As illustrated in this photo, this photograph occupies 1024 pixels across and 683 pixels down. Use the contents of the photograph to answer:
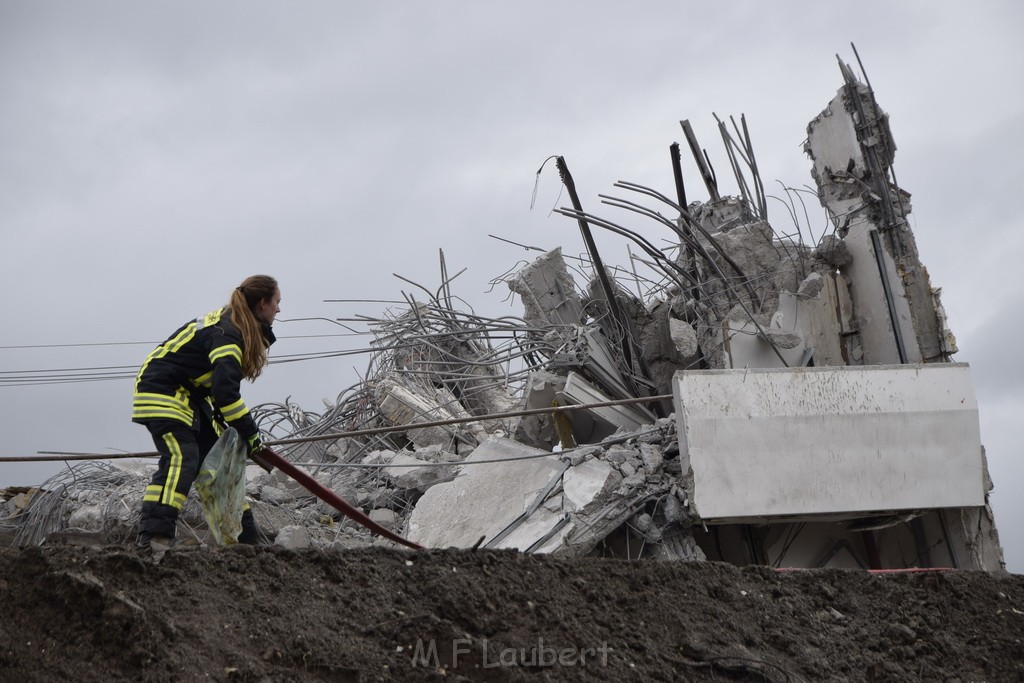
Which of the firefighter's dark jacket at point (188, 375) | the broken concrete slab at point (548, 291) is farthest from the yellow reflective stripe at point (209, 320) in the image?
the broken concrete slab at point (548, 291)

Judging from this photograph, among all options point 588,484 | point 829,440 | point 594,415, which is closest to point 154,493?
point 588,484

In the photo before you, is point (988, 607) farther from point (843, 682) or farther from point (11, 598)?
point (11, 598)

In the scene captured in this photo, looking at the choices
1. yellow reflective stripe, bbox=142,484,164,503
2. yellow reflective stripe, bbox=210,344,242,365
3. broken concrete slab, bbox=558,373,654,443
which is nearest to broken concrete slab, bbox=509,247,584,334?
broken concrete slab, bbox=558,373,654,443

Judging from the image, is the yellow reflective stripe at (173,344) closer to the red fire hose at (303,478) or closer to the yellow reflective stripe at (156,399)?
the yellow reflective stripe at (156,399)

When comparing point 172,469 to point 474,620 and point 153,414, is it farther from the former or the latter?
point 474,620

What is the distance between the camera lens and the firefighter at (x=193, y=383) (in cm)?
449

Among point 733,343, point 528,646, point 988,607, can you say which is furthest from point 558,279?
point 528,646

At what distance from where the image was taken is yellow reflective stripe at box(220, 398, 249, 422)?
4551mm

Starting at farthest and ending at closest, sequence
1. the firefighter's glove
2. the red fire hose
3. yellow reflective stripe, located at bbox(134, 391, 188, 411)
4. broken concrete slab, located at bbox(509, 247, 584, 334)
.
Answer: broken concrete slab, located at bbox(509, 247, 584, 334)
the red fire hose
the firefighter's glove
yellow reflective stripe, located at bbox(134, 391, 188, 411)

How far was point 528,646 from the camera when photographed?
3.95 m

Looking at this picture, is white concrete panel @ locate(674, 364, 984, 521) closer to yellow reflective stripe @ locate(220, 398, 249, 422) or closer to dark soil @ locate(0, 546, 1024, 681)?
dark soil @ locate(0, 546, 1024, 681)

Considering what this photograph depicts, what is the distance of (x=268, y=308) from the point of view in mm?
4762

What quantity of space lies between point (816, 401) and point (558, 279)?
12.6 feet

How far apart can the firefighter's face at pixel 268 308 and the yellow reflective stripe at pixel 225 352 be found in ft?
0.94
